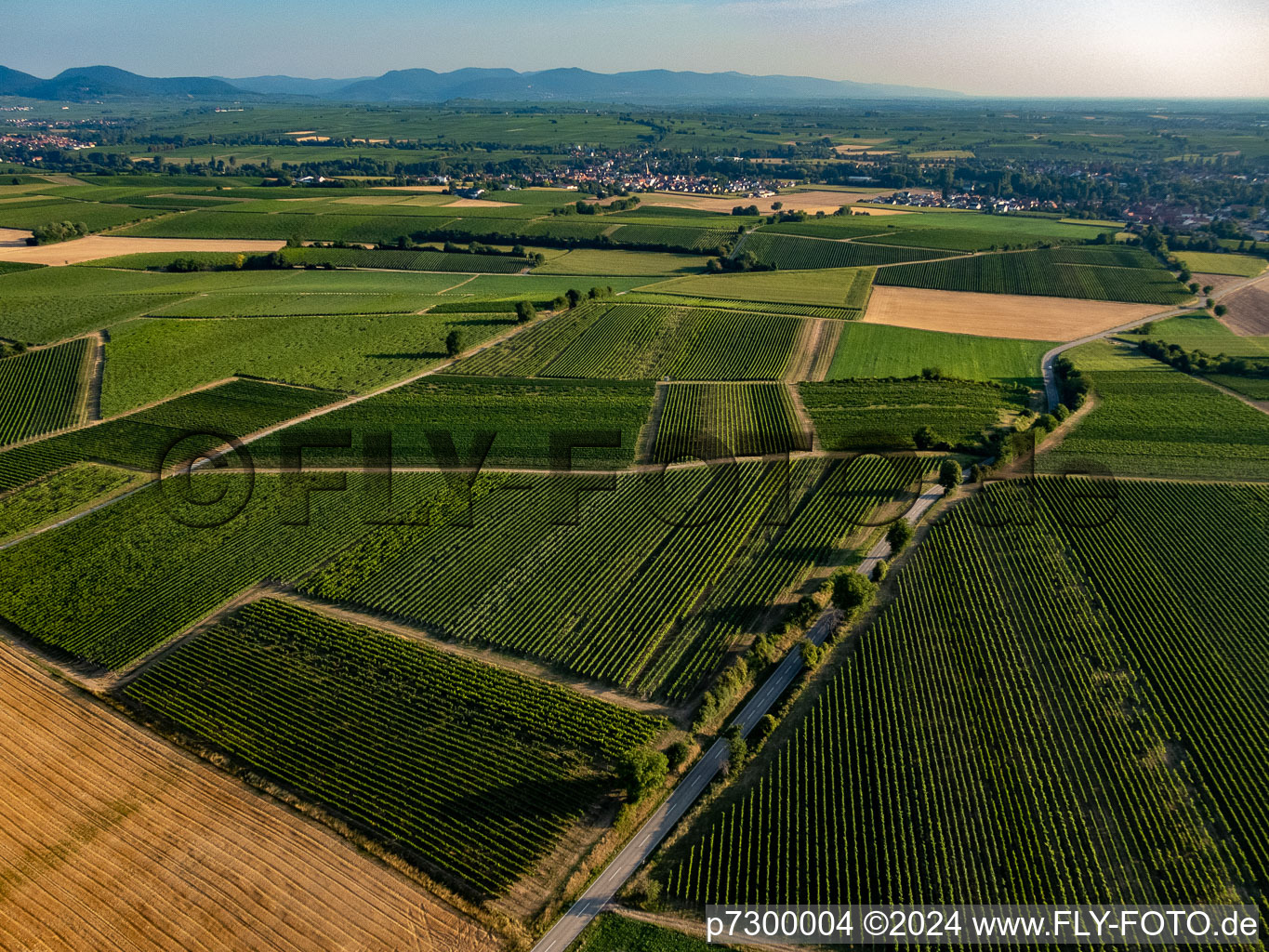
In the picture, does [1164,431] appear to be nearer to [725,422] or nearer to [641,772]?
[725,422]

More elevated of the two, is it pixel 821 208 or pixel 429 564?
pixel 821 208

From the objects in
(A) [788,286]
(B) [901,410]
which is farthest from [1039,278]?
(B) [901,410]

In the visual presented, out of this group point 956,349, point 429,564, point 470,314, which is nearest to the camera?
point 429,564

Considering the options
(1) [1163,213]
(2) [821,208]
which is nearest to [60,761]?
(2) [821,208]

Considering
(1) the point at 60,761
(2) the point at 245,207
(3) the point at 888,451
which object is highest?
(2) the point at 245,207

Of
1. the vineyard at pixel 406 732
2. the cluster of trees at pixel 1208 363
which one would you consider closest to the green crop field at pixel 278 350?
the vineyard at pixel 406 732

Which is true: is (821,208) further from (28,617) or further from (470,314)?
(28,617)

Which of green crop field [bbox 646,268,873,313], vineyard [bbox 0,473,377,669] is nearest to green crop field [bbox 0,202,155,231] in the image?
green crop field [bbox 646,268,873,313]

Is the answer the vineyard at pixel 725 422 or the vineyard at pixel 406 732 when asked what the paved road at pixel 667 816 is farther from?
the vineyard at pixel 725 422
